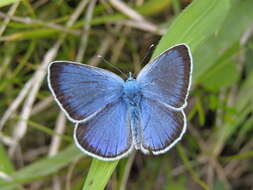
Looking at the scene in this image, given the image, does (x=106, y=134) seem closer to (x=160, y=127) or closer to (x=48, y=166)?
(x=160, y=127)

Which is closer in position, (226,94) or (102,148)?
(102,148)

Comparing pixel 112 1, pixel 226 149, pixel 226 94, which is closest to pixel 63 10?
pixel 112 1

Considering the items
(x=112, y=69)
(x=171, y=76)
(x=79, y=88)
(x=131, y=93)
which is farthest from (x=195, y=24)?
(x=112, y=69)

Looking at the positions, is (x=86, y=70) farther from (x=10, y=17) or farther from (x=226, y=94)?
(x=226, y=94)

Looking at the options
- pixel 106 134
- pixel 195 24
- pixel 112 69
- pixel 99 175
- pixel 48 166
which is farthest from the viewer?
pixel 112 69

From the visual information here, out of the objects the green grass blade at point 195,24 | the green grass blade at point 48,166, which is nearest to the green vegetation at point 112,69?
the green grass blade at point 48,166

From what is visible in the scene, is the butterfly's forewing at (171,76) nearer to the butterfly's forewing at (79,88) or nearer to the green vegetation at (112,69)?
the butterfly's forewing at (79,88)
